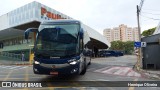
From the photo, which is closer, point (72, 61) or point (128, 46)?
point (72, 61)

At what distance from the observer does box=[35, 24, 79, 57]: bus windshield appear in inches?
465

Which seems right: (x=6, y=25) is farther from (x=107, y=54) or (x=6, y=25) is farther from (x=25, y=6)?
(x=107, y=54)

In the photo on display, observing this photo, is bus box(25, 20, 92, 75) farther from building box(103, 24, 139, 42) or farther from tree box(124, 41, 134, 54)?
building box(103, 24, 139, 42)

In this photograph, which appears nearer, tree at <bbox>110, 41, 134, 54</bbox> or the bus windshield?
the bus windshield

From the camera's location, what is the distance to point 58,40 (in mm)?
12062

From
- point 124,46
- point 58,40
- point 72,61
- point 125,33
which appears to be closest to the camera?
point 72,61

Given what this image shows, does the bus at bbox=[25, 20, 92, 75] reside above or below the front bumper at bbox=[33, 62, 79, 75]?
above

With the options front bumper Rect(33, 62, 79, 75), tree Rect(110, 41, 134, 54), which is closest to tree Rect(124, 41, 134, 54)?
tree Rect(110, 41, 134, 54)

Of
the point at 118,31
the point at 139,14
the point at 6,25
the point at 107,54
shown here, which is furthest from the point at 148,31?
the point at 118,31

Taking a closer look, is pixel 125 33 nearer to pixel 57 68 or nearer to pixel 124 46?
pixel 124 46

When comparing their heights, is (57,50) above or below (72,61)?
above

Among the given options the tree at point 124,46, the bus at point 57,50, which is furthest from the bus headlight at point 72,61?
the tree at point 124,46

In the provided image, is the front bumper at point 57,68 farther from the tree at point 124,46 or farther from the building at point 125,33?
the building at point 125,33

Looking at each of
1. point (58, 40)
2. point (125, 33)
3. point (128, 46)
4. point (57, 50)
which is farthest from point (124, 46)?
point (57, 50)
